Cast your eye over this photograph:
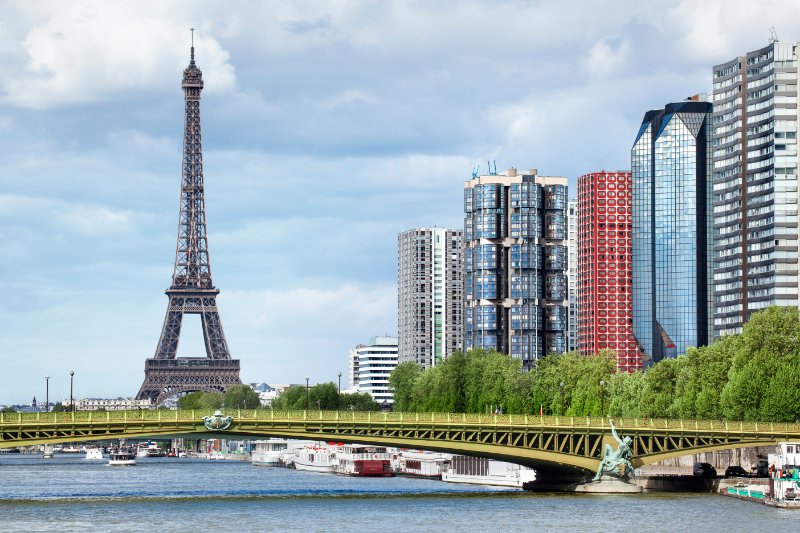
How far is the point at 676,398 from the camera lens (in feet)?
580

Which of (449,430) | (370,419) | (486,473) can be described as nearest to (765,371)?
(486,473)

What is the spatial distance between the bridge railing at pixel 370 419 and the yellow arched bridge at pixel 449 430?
3.3 inches

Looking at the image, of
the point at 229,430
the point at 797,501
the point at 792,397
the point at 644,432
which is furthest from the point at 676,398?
the point at 229,430

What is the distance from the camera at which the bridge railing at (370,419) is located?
123 m

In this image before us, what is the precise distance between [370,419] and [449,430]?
6.84 m

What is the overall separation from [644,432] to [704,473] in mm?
14961

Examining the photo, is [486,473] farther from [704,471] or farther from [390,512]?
[390,512]

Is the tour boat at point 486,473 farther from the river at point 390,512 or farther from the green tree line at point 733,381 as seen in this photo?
the green tree line at point 733,381

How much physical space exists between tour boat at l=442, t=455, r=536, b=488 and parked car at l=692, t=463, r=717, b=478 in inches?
630

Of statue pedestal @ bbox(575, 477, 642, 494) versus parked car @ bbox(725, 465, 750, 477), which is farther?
parked car @ bbox(725, 465, 750, 477)

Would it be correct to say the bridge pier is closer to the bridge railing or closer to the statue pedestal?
the statue pedestal

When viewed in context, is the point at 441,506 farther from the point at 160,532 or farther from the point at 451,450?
the point at 160,532

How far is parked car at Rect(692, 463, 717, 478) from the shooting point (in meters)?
146

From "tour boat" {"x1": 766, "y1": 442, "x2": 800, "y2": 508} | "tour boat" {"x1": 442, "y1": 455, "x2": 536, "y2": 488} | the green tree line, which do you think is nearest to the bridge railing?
"tour boat" {"x1": 766, "y1": 442, "x2": 800, "y2": 508}
